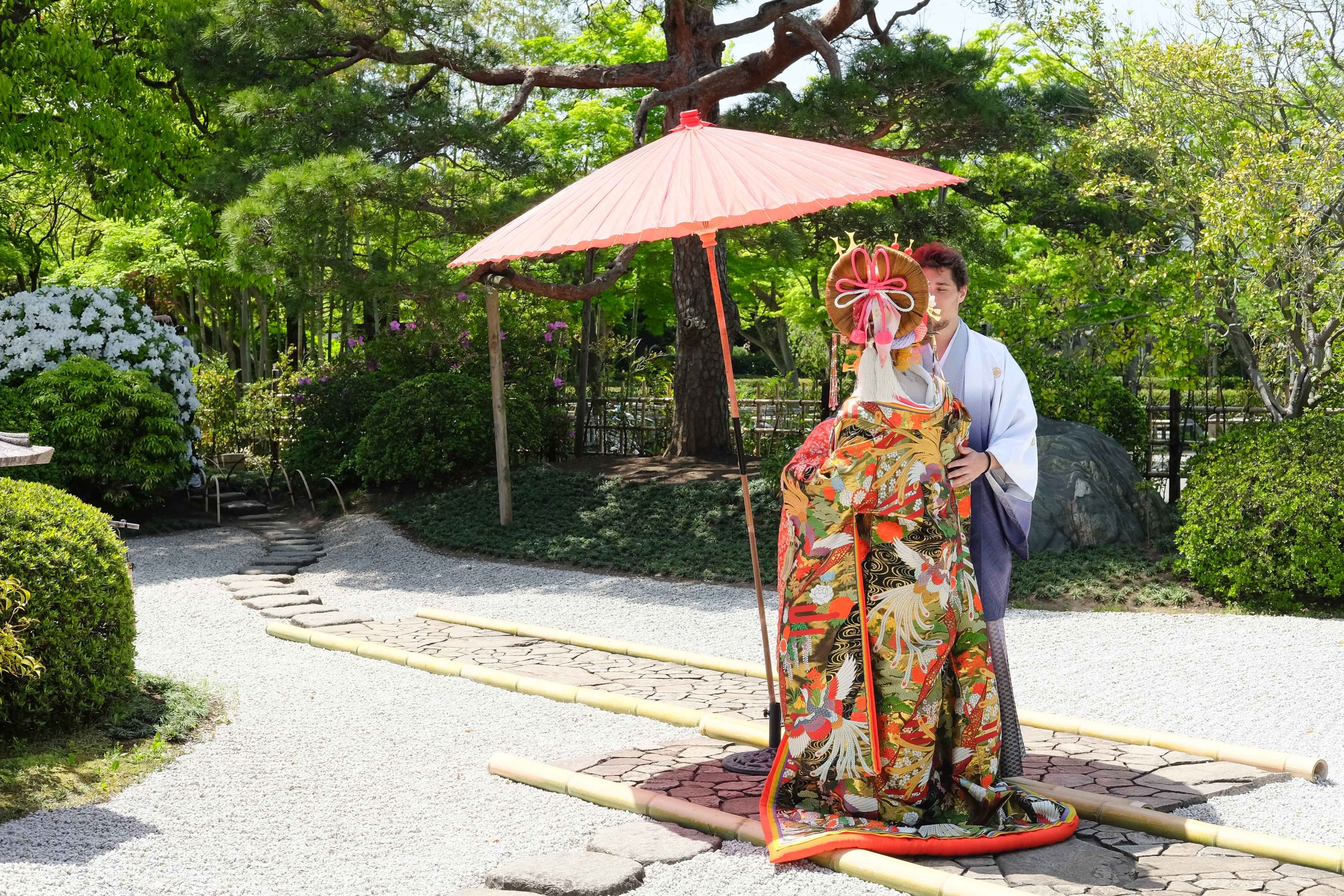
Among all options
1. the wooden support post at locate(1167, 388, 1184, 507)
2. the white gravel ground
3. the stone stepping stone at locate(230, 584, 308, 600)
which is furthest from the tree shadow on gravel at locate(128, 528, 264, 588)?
the wooden support post at locate(1167, 388, 1184, 507)

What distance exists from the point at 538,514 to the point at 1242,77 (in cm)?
639

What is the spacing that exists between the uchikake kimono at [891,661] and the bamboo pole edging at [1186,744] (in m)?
1.03

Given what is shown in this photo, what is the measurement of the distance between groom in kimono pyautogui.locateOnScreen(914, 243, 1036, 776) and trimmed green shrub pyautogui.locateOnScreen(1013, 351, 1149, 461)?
6651 mm

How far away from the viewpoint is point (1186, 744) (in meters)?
4.28

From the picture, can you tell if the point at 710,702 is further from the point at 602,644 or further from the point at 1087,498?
the point at 1087,498

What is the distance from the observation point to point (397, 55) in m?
10.0

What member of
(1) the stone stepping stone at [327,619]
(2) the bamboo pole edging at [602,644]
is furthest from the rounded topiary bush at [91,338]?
(2) the bamboo pole edging at [602,644]

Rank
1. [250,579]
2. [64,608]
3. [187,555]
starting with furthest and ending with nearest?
[187,555], [250,579], [64,608]

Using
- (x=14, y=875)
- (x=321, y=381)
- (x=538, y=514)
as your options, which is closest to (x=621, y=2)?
(x=321, y=381)

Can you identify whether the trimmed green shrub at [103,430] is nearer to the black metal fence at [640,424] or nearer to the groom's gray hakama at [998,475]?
the black metal fence at [640,424]

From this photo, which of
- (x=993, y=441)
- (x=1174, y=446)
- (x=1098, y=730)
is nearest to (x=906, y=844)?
(x=993, y=441)

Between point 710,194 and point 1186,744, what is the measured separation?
103 inches

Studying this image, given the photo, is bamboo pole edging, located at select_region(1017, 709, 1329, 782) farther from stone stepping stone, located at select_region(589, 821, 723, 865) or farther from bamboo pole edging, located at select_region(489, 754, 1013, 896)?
stone stepping stone, located at select_region(589, 821, 723, 865)

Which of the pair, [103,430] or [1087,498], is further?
[103,430]
